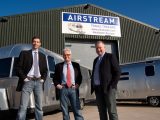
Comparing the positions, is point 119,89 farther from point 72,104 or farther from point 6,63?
point 72,104

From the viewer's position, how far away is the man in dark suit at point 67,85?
6773 millimetres

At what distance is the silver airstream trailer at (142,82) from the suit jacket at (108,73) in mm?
8150

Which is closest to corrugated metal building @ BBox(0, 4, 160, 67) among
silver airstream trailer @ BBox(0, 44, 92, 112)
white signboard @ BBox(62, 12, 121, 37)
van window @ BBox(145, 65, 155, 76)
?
white signboard @ BBox(62, 12, 121, 37)

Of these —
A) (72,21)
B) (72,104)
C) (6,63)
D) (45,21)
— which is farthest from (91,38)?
(72,104)

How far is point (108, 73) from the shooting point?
20.9 feet

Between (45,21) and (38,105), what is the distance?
18254 mm

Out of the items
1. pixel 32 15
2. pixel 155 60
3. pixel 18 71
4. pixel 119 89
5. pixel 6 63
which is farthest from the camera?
pixel 32 15

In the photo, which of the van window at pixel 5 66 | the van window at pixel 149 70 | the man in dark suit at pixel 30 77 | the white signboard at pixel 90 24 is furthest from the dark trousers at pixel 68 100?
the white signboard at pixel 90 24

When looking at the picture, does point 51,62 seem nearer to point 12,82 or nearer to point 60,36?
point 12,82

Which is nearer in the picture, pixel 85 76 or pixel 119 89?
pixel 85 76

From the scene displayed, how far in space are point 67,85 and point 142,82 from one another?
859 centimetres

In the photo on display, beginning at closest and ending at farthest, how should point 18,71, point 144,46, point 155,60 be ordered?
1. point 18,71
2. point 155,60
3. point 144,46

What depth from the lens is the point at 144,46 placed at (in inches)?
1033

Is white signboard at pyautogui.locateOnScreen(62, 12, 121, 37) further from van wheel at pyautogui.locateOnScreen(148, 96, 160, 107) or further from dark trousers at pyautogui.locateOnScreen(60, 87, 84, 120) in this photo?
dark trousers at pyautogui.locateOnScreen(60, 87, 84, 120)
